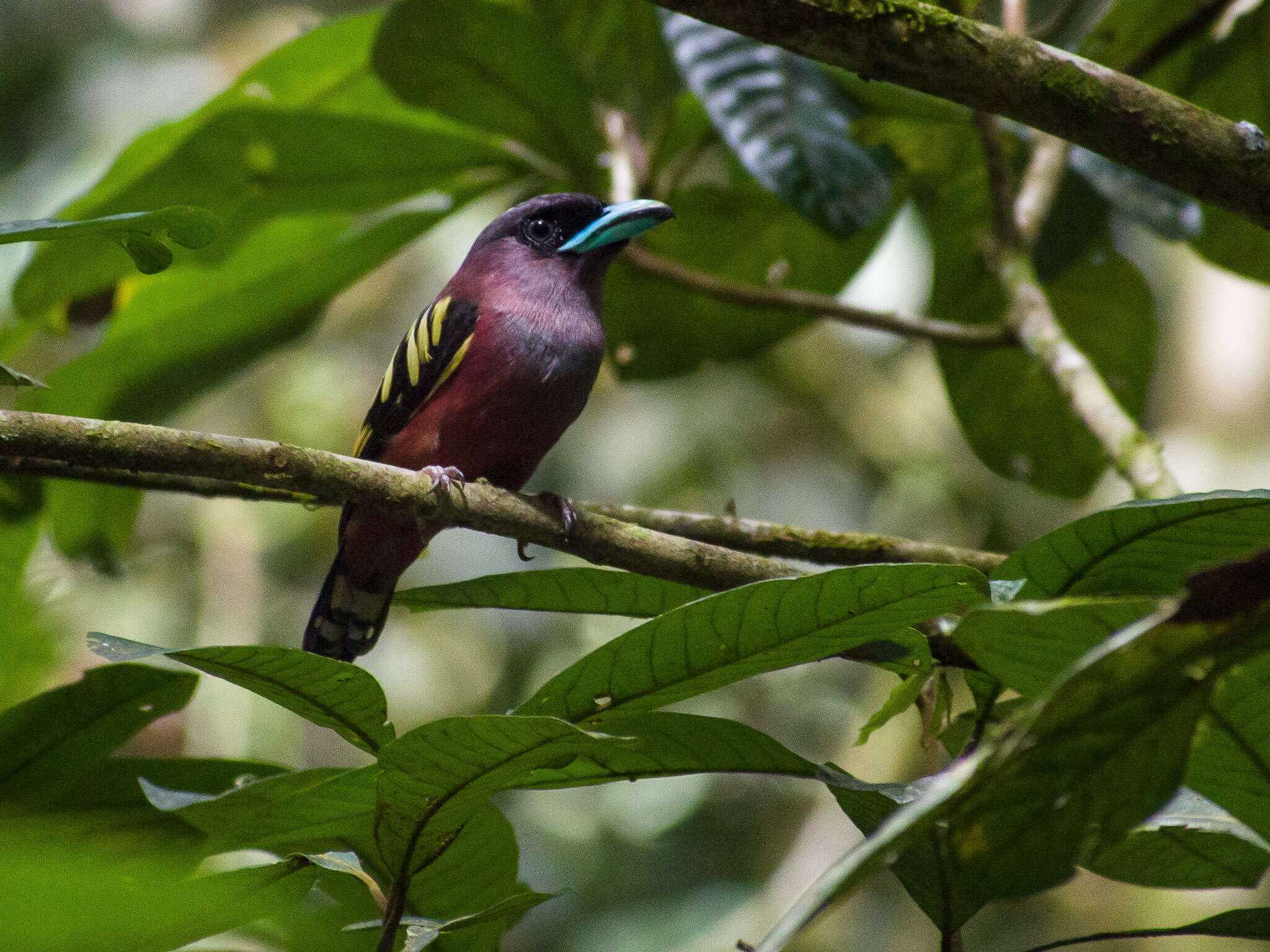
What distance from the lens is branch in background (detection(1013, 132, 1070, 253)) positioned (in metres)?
2.84

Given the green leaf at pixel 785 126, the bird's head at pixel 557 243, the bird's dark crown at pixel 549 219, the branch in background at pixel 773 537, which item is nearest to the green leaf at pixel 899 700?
the branch in background at pixel 773 537

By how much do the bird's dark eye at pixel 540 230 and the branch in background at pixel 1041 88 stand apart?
1602 millimetres

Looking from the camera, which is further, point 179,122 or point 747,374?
point 747,374

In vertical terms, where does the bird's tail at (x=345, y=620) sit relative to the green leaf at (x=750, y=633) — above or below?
below

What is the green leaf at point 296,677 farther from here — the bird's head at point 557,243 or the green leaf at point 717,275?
the green leaf at point 717,275

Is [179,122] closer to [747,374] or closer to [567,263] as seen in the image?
[567,263]

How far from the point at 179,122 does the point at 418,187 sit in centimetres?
61

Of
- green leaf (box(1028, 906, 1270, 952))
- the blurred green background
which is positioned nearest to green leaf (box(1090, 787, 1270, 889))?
green leaf (box(1028, 906, 1270, 952))

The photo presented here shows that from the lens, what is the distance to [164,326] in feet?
9.45

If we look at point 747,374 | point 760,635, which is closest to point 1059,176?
point 760,635

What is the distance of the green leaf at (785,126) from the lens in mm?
2697

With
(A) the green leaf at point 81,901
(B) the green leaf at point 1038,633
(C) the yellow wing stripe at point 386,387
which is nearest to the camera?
(A) the green leaf at point 81,901

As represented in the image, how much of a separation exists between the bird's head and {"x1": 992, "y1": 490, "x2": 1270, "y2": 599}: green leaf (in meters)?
1.68

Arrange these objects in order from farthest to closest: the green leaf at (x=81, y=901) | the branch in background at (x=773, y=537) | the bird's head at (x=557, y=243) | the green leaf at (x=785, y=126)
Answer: the bird's head at (x=557, y=243) → the green leaf at (x=785, y=126) → the branch in background at (x=773, y=537) → the green leaf at (x=81, y=901)
